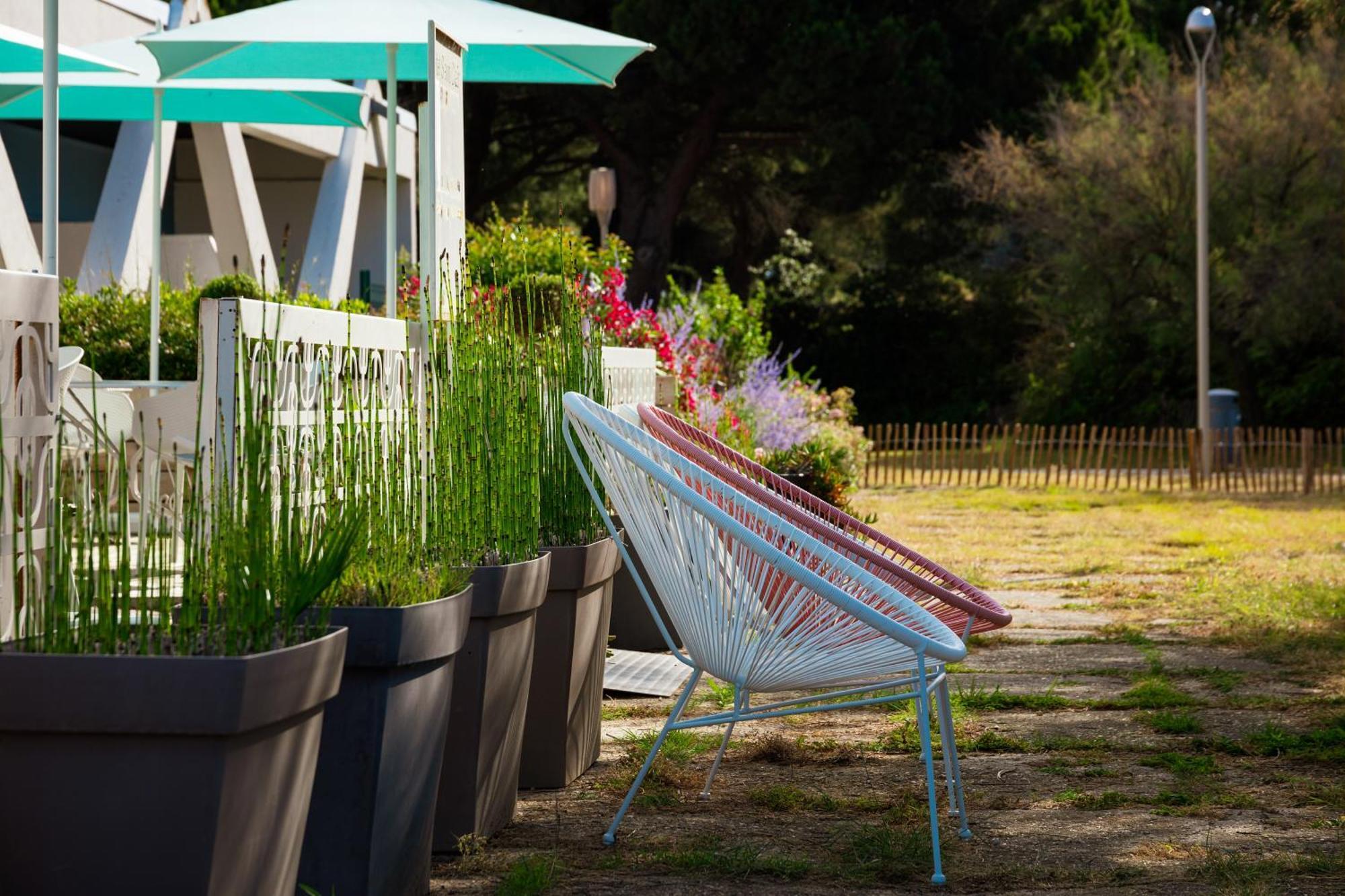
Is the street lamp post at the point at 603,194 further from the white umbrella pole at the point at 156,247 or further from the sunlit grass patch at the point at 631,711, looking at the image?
the sunlit grass patch at the point at 631,711

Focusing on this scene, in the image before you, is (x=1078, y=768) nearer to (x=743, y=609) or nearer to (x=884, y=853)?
(x=884, y=853)

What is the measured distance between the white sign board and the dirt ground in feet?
3.81

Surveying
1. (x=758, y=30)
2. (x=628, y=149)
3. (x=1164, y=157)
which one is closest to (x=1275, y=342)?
(x=1164, y=157)

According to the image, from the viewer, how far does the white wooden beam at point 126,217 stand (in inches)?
420

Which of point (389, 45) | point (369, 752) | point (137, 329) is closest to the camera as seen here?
point (369, 752)

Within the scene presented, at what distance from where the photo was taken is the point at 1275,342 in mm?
18672

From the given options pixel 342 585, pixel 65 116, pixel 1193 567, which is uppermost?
pixel 65 116

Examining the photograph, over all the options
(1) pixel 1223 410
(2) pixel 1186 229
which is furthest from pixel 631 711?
(2) pixel 1186 229

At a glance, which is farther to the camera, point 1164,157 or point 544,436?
point 1164,157

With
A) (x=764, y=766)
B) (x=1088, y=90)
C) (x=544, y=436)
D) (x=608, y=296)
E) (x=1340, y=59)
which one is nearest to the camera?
(x=544, y=436)

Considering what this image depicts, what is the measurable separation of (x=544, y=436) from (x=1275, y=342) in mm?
17299

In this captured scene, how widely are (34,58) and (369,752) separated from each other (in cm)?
→ 488

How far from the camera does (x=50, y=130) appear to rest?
3.43 m

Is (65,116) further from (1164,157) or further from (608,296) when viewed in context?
(1164,157)
